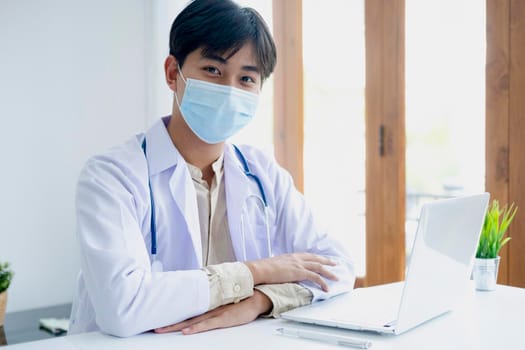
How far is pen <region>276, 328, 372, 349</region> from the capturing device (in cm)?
100

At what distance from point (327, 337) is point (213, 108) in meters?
0.66

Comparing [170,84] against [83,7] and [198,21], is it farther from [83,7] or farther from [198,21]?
[83,7]

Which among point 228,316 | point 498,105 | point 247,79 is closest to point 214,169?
point 247,79

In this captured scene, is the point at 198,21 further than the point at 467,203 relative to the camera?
Yes

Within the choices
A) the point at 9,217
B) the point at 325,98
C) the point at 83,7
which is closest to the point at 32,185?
the point at 9,217

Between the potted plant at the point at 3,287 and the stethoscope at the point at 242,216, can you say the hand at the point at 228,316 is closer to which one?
the stethoscope at the point at 242,216

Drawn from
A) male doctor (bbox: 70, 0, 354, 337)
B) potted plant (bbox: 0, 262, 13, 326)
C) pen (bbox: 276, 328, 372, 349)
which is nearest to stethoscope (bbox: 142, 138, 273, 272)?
male doctor (bbox: 70, 0, 354, 337)

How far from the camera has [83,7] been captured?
3115mm

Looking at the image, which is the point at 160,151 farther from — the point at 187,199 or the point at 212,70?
the point at 212,70

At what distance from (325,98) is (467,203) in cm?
175

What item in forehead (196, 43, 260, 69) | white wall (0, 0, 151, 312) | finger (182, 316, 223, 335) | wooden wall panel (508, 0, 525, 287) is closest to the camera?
finger (182, 316, 223, 335)

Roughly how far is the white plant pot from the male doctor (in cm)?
30

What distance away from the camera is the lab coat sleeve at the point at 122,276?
3.59 feet

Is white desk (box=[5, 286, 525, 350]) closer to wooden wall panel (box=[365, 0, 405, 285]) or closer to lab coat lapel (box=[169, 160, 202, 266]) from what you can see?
lab coat lapel (box=[169, 160, 202, 266])
